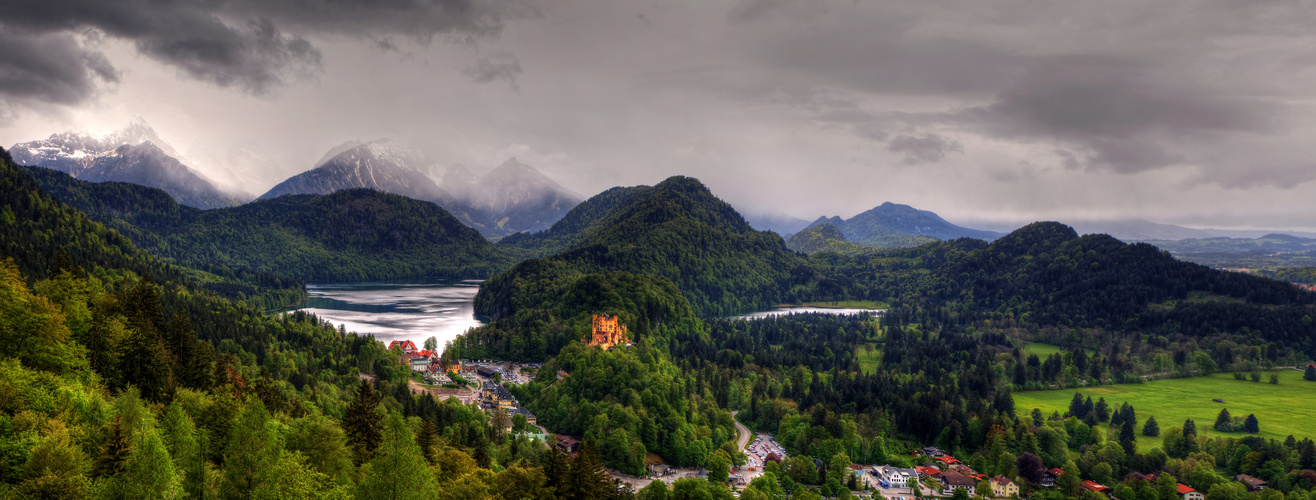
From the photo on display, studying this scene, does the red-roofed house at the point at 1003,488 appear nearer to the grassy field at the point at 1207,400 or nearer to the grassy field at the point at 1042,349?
the grassy field at the point at 1207,400

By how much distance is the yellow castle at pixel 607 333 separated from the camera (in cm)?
→ 10062

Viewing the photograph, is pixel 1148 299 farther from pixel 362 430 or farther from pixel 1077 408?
pixel 362 430

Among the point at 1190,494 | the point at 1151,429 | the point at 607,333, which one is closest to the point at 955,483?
the point at 1190,494

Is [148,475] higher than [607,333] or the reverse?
higher

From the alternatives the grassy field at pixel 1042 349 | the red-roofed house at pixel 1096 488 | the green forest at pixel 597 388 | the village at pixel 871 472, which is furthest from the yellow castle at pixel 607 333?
the grassy field at pixel 1042 349

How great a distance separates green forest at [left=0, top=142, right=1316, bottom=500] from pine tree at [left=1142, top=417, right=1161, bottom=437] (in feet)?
8.10

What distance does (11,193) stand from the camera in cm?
8225

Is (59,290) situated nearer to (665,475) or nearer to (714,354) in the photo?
(665,475)

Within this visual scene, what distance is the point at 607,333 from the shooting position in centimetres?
10250

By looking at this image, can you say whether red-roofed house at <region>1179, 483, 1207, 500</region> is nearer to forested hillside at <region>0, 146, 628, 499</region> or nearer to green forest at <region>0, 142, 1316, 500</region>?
green forest at <region>0, 142, 1316, 500</region>

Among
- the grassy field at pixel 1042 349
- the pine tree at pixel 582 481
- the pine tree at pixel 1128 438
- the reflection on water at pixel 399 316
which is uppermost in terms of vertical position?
the pine tree at pixel 582 481

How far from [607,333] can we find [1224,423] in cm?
7715

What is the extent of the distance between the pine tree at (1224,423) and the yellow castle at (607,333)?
74.1m

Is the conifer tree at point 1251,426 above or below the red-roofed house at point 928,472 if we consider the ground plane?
above
